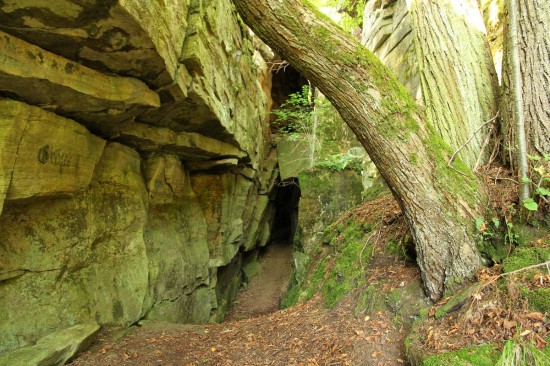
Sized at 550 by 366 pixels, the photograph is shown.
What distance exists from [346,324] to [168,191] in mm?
6160

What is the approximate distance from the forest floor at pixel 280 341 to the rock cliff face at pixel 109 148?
1004mm

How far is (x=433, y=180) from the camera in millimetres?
3199

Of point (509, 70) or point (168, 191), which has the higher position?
point (509, 70)

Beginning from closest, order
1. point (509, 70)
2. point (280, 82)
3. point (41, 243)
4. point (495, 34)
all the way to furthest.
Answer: point (509, 70) → point (41, 243) → point (495, 34) → point (280, 82)

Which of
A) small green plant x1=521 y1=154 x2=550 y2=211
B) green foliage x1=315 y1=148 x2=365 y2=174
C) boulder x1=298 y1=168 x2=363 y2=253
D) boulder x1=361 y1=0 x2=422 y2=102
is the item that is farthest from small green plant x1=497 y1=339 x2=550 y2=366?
green foliage x1=315 y1=148 x2=365 y2=174

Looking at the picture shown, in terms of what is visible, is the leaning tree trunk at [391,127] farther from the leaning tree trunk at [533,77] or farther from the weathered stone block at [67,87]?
the weathered stone block at [67,87]

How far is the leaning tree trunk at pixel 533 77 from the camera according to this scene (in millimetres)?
3305

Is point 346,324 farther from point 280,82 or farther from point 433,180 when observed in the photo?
point 280,82

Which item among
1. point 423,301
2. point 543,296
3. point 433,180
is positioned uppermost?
point 433,180

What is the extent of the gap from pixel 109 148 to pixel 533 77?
6.92 metres

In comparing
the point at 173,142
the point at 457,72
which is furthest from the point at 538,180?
the point at 173,142

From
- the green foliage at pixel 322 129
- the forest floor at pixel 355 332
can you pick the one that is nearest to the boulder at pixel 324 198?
the green foliage at pixel 322 129

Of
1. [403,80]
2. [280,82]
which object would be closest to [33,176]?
[403,80]

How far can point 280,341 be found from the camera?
159 inches
